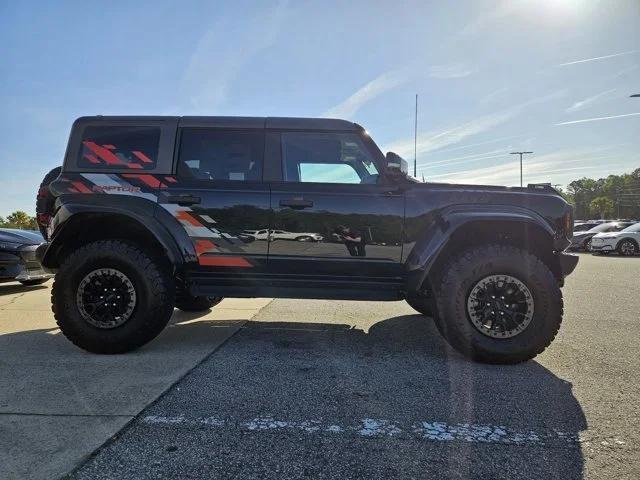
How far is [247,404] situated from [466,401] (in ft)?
4.64

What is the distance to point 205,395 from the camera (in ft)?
9.95

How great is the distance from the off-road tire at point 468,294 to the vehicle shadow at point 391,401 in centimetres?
14

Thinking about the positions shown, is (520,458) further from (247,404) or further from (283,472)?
(247,404)

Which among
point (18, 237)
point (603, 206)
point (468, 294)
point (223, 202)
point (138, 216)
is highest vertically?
point (603, 206)

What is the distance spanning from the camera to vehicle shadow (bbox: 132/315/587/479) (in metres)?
2.23

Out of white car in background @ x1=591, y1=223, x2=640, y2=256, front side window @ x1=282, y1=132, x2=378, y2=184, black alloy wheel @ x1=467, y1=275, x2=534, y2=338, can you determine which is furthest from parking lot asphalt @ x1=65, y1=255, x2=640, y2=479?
white car in background @ x1=591, y1=223, x2=640, y2=256

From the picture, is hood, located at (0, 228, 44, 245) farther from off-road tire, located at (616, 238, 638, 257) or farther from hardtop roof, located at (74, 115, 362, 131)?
off-road tire, located at (616, 238, 638, 257)

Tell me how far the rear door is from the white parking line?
1620mm

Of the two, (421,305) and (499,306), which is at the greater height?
(499,306)

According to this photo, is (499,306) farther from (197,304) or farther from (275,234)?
(197,304)

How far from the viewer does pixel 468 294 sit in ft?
12.5

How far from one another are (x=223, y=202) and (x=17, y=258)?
492 centimetres

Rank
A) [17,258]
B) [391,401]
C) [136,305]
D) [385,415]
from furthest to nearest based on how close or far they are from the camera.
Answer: [17,258], [136,305], [391,401], [385,415]

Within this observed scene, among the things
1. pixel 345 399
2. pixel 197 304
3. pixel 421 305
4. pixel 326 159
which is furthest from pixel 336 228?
pixel 197 304
